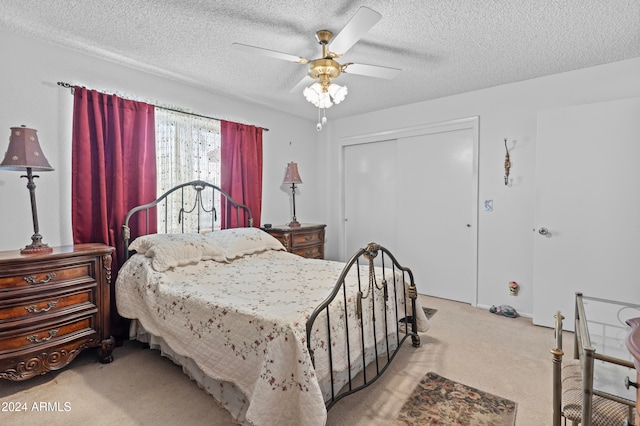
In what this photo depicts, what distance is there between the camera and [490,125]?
3529 mm

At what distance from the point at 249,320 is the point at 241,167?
2429 millimetres

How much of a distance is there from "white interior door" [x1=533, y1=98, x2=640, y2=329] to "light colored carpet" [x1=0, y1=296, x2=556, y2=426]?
0.55 metres

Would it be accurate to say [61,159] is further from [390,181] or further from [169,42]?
[390,181]

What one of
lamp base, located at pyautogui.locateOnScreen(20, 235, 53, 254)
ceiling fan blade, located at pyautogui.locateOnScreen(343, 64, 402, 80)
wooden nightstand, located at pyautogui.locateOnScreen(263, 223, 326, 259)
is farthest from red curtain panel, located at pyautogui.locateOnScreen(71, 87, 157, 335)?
ceiling fan blade, located at pyautogui.locateOnScreen(343, 64, 402, 80)

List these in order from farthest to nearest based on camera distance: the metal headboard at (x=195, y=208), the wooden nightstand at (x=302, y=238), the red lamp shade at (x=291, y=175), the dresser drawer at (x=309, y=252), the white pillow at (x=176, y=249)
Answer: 1. the red lamp shade at (x=291, y=175)
2. the dresser drawer at (x=309, y=252)
3. the wooden nightstand at (x=302, y=238)
4. the metal headboard at (x=195, y=208)
5. the white pillow at (x=176, y=249)

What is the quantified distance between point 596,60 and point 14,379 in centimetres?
Answer: 493

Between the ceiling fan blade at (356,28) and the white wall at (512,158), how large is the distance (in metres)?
2.31

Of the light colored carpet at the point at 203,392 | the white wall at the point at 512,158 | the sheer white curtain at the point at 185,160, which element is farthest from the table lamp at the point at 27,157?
the white wall at the point at 512,158

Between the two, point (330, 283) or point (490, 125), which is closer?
point (330, 283)

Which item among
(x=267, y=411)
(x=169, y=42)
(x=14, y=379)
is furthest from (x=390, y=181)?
(x=14, y=379)

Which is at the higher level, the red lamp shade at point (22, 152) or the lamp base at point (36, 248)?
the red lamp shade at point (22, 152)

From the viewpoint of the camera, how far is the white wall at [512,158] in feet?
10.1

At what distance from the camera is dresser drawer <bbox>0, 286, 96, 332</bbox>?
1.93m

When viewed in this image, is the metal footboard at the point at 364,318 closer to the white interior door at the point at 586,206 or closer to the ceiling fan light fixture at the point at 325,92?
the ceiling fan light fixture at the point at 325,92
